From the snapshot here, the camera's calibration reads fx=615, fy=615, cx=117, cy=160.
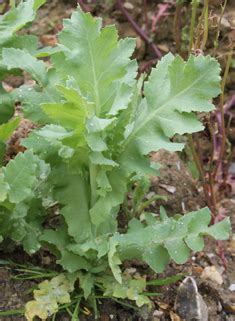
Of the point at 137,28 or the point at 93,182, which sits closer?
the point at 93,182

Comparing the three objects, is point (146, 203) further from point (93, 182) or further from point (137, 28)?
point (137, 28)

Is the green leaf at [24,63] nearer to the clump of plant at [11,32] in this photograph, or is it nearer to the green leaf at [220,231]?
the clump of plant at [11,32]

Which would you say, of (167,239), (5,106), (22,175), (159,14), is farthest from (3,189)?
(159,14)

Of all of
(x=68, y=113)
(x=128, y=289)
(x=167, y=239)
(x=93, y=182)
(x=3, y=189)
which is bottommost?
(x=128, y=289)

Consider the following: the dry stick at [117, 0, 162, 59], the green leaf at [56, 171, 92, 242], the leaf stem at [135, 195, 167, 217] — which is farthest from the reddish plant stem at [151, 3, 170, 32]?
the green leaf at [56, 171, 92, 242]

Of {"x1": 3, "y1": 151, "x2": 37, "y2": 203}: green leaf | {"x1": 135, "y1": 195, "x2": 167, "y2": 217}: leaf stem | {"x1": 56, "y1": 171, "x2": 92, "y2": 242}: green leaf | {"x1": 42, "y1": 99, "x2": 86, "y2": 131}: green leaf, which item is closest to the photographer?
{"x1": 42, "y1": 99, "x2": 86, "y2": 131}: green leaf

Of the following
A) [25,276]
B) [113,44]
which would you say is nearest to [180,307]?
[25,276]

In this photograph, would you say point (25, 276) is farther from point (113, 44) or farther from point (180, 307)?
point (113, 44)

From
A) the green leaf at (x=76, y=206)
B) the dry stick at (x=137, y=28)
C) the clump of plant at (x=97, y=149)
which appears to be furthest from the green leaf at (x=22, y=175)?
the dry stick at (x=137, y=28)

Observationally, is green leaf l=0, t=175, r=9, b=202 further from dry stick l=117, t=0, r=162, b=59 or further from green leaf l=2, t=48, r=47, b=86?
dry stick l=117, t=0, r=162, b=59
